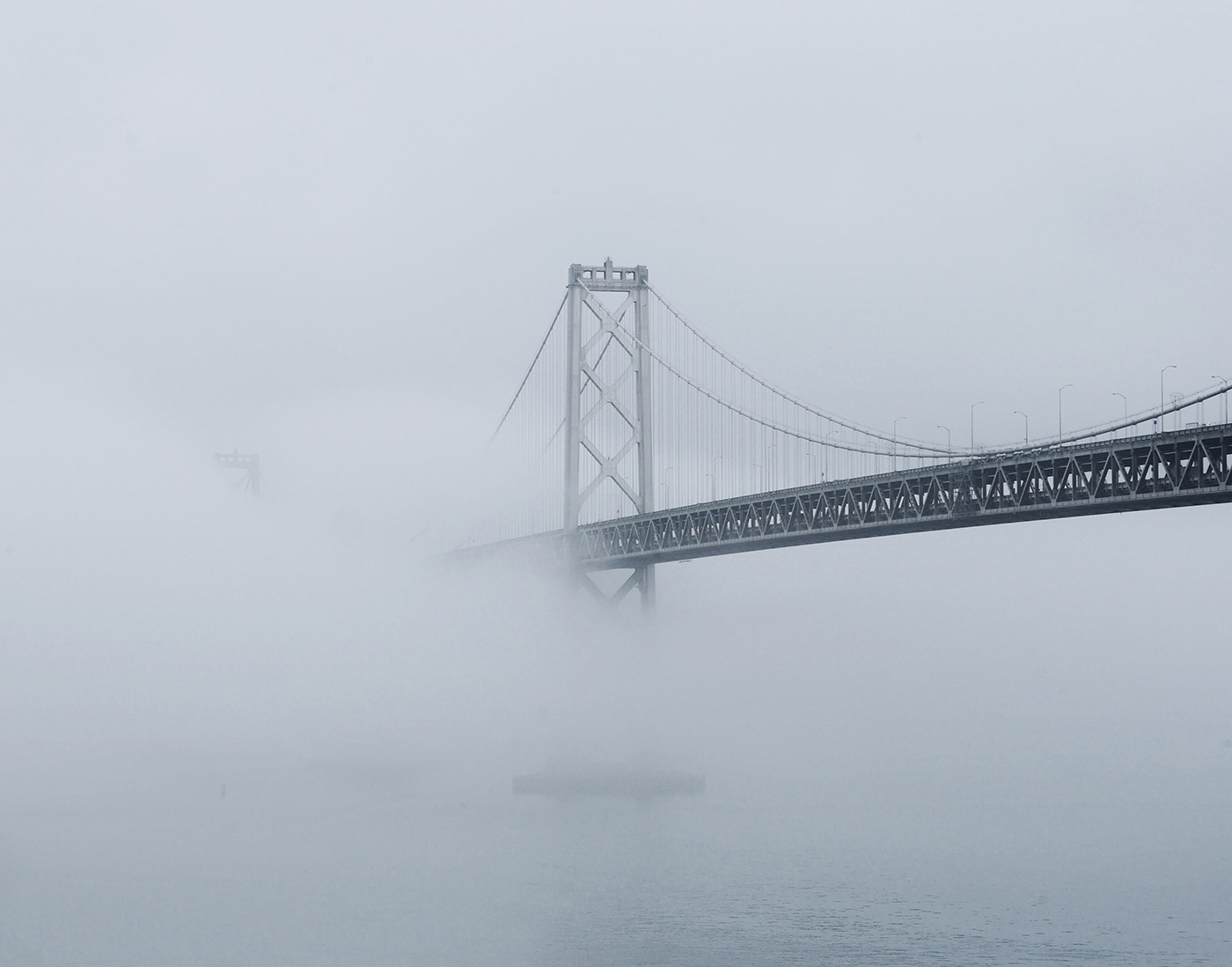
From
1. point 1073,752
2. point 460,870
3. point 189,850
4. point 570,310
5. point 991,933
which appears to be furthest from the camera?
point 1073,752

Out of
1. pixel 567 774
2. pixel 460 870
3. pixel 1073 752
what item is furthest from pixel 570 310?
pixel 1073 752

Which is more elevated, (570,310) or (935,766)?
(570,310)

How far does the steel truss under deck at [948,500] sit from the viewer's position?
99.7 ft

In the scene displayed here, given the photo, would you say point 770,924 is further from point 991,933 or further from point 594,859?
point 594,859

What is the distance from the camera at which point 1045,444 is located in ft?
109

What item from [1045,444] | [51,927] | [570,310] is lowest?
[51,927]

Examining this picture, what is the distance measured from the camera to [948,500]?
120ft

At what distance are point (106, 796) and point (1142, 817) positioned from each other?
31727 mm

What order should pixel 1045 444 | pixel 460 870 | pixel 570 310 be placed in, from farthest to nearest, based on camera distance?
pixel 570 310 < pixel 460 870 < pixel 1045 444

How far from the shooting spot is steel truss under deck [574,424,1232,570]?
30.4 metres

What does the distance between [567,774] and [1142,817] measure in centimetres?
1728

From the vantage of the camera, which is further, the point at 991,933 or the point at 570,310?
the point at 570,310

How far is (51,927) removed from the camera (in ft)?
104

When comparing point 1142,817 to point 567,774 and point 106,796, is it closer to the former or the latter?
point 567,774
